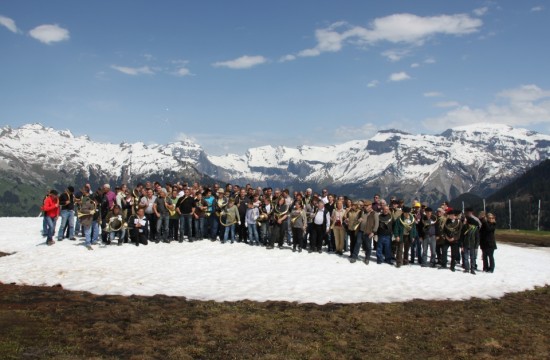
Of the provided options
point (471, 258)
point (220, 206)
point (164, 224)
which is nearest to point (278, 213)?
point (220, 206)

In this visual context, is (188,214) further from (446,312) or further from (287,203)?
(446,312)

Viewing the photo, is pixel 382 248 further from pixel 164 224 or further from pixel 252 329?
pixel 252 329

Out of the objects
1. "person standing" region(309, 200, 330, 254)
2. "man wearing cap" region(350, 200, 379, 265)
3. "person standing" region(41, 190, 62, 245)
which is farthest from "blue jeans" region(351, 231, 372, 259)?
A: "person standing" region(41, 190, 62, 245)

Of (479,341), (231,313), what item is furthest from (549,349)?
(231,313)

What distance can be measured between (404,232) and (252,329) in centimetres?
1329

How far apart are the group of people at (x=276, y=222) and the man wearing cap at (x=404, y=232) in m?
0.05

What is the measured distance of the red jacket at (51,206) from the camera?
23970 millimetres

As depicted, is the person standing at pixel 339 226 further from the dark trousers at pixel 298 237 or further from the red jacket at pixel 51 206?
the red jacket at pixel 51 206

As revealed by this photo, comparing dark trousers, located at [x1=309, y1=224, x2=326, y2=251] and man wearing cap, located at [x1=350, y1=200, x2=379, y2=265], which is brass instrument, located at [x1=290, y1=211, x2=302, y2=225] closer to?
dark trousers, located at [x1=309, y1=224, x2=326, y2=251]

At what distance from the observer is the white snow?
16812mm

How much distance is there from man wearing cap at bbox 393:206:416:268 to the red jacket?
59.2 feet

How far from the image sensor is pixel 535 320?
571 inches

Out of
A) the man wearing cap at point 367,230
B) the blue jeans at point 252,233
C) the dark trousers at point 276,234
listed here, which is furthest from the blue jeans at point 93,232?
the man wearing cap at point 367,230

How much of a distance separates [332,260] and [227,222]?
6715 mm
